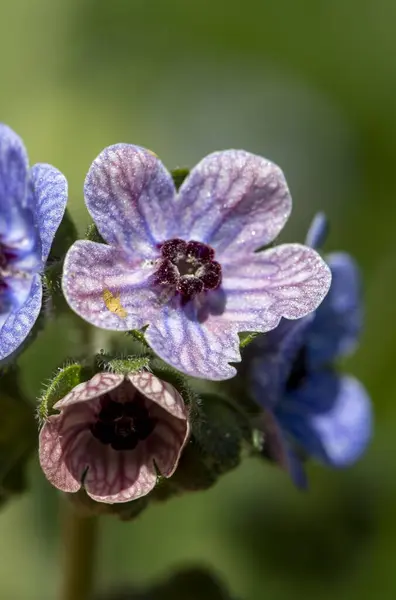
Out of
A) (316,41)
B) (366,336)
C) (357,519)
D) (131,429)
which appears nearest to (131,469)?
(131,429)

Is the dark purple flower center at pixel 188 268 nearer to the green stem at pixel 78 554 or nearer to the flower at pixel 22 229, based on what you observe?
the flower at pixel 22 229

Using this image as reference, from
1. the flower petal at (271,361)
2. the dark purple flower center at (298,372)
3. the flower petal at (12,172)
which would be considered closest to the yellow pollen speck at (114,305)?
the flower petal at (12,172)

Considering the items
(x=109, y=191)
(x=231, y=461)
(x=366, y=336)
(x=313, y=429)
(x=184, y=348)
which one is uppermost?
(x=109, y=191)

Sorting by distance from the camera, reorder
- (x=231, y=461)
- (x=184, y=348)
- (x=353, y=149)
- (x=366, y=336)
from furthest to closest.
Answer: (x=353, y=149), (x=366, y=336), (x=231, y=461), (x=184, y=348)

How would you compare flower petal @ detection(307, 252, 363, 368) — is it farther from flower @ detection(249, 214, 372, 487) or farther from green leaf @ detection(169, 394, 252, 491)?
green leaf @ detection(169, 394, 252, 491)

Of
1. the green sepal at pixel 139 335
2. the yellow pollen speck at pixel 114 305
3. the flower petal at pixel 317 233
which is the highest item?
the flower petal at pixel 317 233

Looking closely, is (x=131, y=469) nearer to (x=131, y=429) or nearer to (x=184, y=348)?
(x=131, y=429)

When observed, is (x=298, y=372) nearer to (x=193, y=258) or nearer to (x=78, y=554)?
(x=193, y=258)
